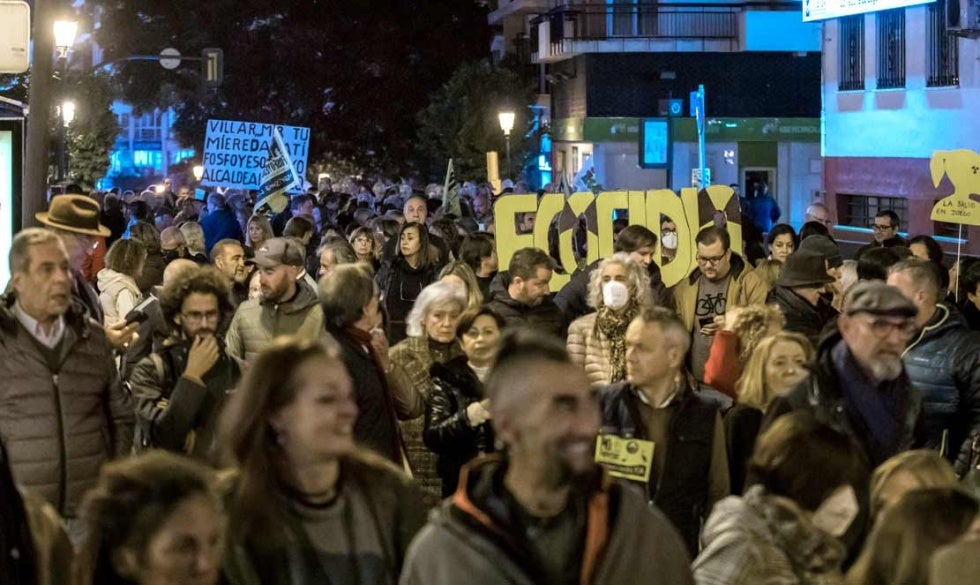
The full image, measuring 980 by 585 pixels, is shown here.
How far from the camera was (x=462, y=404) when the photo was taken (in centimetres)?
772

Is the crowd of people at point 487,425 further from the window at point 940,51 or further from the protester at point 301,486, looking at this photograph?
the window at point 940,51

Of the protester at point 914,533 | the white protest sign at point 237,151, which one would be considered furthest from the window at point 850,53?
the protester at point 914,533

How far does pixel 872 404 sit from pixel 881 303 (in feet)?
1.21

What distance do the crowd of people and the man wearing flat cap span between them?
0.6 inches

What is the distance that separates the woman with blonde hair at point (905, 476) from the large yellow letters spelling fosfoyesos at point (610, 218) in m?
9.09

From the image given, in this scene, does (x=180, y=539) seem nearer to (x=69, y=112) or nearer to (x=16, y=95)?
(x=16, y=95)

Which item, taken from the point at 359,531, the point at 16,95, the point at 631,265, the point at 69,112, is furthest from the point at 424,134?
the point at 359,531

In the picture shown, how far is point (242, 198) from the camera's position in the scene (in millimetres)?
26422

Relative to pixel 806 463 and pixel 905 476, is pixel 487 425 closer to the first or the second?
pixel 905 476

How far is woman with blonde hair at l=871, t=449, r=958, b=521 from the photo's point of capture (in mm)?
5145

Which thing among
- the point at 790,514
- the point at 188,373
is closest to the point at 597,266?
the point at 188,373

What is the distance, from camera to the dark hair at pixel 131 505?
4.03 m

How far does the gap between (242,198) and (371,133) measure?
27017 millimetres

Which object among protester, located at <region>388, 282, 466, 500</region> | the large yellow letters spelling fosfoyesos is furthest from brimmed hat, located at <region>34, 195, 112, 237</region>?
the large yellow letters spelling fosfoyesos
